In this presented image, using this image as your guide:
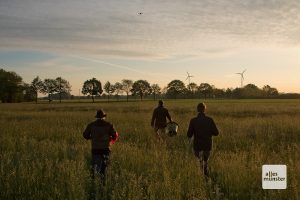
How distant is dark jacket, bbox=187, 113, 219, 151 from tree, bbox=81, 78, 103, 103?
14664 centimetres

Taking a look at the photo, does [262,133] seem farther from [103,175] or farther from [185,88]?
[185,88]

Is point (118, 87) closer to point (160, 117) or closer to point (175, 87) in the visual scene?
point (175, 87)

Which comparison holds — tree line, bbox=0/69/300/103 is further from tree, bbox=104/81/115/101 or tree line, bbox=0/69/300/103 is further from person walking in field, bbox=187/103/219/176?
person walking in field, bbox=187/103/219/176

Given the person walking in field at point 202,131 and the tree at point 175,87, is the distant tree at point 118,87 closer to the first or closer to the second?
the tree at point 175,87

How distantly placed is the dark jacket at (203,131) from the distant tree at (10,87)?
11688 cm

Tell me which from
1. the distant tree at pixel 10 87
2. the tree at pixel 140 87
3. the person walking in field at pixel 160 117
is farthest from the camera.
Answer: the tree at pixel 140 87

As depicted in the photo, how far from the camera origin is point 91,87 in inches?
6112

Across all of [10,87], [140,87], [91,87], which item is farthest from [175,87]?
[10,87]

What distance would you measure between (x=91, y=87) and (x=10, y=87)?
40.0 m

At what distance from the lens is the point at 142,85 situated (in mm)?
174875

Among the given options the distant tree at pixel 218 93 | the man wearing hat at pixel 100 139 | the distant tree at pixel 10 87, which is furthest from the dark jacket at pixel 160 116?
the distant tree at pixel 218 93

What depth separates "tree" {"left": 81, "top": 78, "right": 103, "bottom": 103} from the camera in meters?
155

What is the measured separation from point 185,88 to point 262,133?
6546 inches

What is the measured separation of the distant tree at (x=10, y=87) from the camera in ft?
389
